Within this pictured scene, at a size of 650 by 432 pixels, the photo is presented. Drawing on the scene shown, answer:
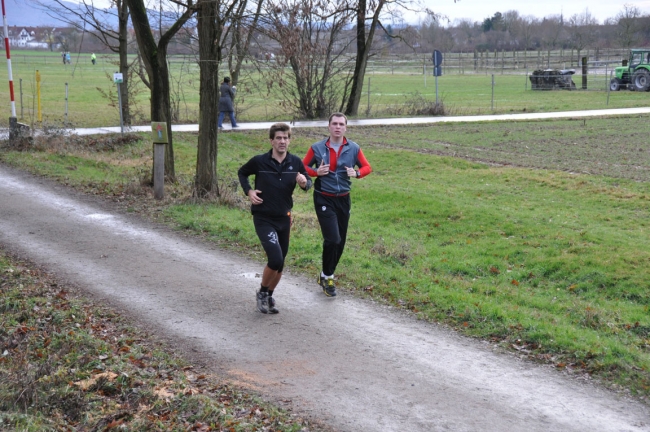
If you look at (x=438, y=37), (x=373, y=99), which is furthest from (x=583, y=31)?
(x=373, y=99)

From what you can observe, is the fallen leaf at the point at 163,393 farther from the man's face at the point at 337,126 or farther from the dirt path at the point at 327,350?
the man's face at the point at 337,126

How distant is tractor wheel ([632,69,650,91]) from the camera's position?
152ft

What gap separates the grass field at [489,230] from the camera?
761 cm

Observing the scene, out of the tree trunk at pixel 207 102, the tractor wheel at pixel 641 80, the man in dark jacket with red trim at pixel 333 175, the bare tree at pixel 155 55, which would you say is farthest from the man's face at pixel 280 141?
the tractor wheel at pixel 641 80

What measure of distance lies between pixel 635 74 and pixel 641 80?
Result: 543mm

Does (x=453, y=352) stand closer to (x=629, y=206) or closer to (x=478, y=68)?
(x=629, y=206)

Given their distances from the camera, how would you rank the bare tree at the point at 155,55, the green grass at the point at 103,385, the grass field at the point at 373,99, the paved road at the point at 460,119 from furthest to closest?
the grass field at the point at 373,99
the paved road at the point at 460,119
the bare tree at the point at 155,55
the green grass at the point at 103,385

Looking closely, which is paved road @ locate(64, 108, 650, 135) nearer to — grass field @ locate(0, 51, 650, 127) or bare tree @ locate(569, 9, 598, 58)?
grass field @ locate(0, 51, 650, 127)

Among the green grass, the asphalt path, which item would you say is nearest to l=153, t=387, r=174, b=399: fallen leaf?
the green grass

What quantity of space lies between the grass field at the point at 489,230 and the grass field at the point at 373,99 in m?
5.31

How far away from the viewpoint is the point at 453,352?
689cm

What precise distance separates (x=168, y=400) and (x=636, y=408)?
353 cm

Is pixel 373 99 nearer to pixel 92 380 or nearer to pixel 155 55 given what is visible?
pixel 155 55

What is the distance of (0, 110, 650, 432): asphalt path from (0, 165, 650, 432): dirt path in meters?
0.01
